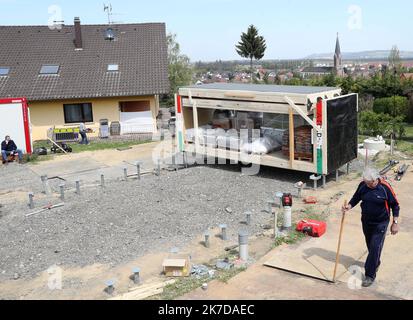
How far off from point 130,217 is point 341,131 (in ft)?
19.6

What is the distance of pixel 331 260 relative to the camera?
764 cm

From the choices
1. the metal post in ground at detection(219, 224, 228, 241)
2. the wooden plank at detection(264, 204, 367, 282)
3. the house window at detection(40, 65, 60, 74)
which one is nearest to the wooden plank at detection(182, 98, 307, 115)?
the wooden plank at detection(264, 204, 367, 282)

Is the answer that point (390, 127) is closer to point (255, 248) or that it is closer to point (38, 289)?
point (255, 248)

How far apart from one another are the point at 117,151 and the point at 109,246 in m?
10.7

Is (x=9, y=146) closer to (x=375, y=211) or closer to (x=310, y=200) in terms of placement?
(x=310, y=200)

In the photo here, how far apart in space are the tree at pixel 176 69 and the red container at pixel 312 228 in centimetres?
2792

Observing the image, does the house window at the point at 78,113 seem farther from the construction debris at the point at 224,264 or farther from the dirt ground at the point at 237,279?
the construction debris at the point at 224,264

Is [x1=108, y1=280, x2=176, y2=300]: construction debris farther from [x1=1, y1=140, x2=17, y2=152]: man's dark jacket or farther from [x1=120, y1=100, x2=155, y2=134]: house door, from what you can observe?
[x1=120, y1=100, x2=155, y2=134]: house door

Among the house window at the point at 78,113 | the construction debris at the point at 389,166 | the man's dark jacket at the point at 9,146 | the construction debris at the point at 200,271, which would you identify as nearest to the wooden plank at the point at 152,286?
the construction debris at the point at 200,271

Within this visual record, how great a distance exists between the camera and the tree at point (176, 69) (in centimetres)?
3788

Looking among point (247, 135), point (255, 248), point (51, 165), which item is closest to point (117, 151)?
point (51, 165)

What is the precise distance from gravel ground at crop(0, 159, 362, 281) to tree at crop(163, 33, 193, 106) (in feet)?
78.5

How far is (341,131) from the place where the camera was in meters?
12.4

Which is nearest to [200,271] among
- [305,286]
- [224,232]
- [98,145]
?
[224,232]
